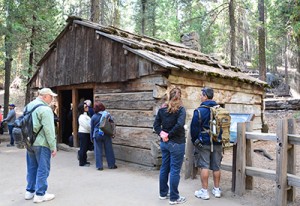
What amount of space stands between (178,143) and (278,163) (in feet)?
5.47

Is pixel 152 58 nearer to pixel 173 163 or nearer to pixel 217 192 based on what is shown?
pixel 173 163

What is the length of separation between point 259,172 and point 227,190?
0.86 m

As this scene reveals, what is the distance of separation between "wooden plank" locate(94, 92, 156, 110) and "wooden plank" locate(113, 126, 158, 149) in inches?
24.9

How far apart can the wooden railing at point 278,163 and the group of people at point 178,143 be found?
1.44 feet

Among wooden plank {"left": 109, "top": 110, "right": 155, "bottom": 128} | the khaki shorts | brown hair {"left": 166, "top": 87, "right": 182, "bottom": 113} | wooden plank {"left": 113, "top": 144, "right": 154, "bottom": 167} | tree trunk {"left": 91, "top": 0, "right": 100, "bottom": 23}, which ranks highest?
tree trunk {"left": 91, "top": 0, "right": 100, "bottom": 23}

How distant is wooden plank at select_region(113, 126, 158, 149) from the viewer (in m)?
7.50

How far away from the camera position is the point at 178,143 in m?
4.63

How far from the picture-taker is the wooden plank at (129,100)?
7.54m

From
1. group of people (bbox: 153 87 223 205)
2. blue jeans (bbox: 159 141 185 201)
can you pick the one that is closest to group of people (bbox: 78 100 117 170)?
group of people (bbox: 153 87 223 205)

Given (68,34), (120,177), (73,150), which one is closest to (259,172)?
(120,177)

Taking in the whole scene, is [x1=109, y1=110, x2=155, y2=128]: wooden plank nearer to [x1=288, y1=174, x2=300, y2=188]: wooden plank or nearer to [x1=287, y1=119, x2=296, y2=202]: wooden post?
[x1=287, y1=119, x2=296, y2=202]: wooden post

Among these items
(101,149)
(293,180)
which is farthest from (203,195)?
(101,149)

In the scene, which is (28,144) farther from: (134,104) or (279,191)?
(279,191)

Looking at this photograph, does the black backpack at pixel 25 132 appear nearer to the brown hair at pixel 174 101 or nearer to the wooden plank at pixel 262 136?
the brown hair at pixel 174 101
